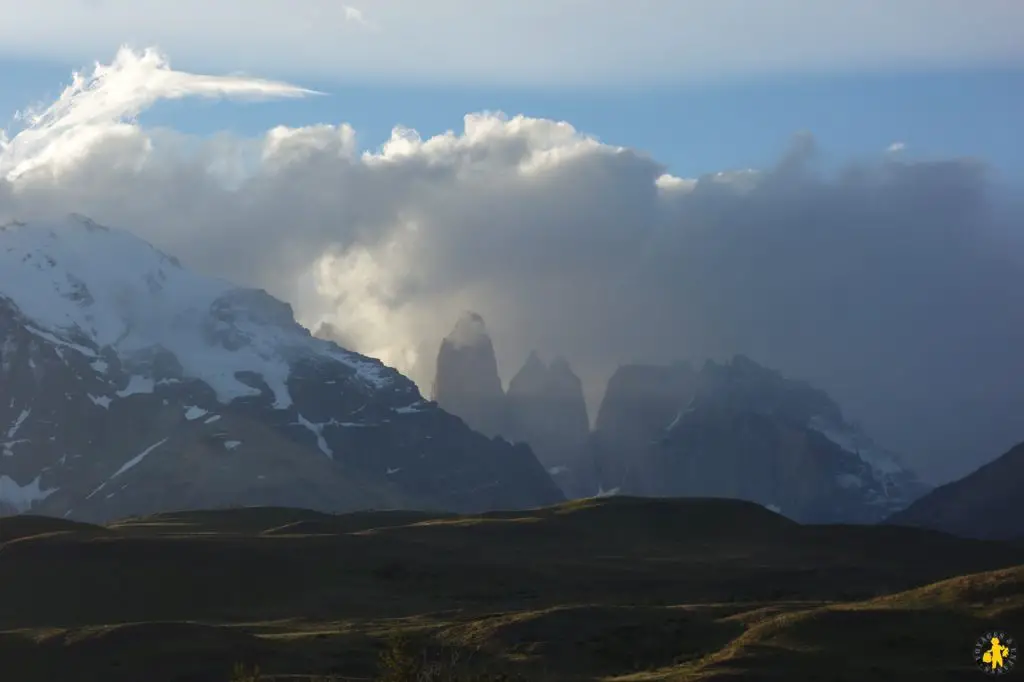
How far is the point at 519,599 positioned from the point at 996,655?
2701 inches

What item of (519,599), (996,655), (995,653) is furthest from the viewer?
(519,599)

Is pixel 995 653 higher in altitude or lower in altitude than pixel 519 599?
lower

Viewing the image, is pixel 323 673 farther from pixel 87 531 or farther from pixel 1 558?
pixel 87 531

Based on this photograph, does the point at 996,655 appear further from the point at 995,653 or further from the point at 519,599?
the point at 519,599

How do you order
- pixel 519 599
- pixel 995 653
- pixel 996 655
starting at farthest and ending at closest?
pixel 519 599 < pixel 995 653 < pixel 996 655

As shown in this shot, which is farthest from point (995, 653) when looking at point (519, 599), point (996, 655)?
point (519, 599)

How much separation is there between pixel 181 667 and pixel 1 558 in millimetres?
66948

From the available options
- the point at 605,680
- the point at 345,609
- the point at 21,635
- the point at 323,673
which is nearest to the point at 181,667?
the point at 323,673

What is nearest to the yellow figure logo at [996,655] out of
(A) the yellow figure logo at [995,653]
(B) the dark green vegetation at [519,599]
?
(A) the yellow figure logo at [995,653]

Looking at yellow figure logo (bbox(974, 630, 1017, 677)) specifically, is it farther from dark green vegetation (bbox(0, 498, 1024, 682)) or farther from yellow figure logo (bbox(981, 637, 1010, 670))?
dark green vegetation (bbox(0, 498, 1024, 682))

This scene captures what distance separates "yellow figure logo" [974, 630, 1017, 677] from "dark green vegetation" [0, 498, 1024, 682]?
830mm

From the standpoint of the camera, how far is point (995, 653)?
2744 inches

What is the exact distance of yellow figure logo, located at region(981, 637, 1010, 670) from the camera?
68875mm

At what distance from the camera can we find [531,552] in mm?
Result: 169250
